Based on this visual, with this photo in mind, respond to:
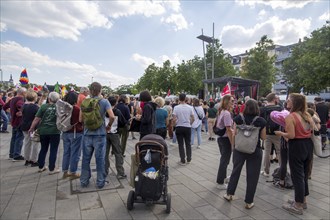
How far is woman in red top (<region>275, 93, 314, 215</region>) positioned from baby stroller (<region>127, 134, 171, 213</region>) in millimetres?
2039

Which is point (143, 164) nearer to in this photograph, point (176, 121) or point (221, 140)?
point (221, 140)

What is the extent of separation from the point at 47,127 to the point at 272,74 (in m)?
34.2

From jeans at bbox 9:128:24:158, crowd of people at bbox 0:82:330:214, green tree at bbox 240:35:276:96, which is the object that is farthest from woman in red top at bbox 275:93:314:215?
green tree at bbox 240:35:276:96

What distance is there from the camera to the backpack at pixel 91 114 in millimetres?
4543

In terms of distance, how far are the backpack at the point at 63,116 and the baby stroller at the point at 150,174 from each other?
7.07 ft

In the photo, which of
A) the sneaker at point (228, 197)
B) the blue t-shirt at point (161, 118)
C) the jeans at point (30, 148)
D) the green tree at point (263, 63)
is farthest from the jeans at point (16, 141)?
the green tree at point (263, 63)

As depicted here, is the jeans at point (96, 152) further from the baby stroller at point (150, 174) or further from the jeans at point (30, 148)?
the jeans at point (30, 148)

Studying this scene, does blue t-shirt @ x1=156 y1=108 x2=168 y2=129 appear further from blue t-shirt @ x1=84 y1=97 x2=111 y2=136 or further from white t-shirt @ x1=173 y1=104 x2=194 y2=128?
blue t-shirt @ x1=84 y1=97 x2=111 y2=136

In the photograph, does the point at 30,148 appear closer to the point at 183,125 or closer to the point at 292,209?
the point at 183,125

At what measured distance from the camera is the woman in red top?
12.9 ft

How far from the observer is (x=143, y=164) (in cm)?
379

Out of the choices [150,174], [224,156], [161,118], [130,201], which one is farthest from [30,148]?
[224,156]

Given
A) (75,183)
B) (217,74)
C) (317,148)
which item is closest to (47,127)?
(75,183)

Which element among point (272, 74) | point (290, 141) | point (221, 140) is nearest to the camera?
point (290, 141)
